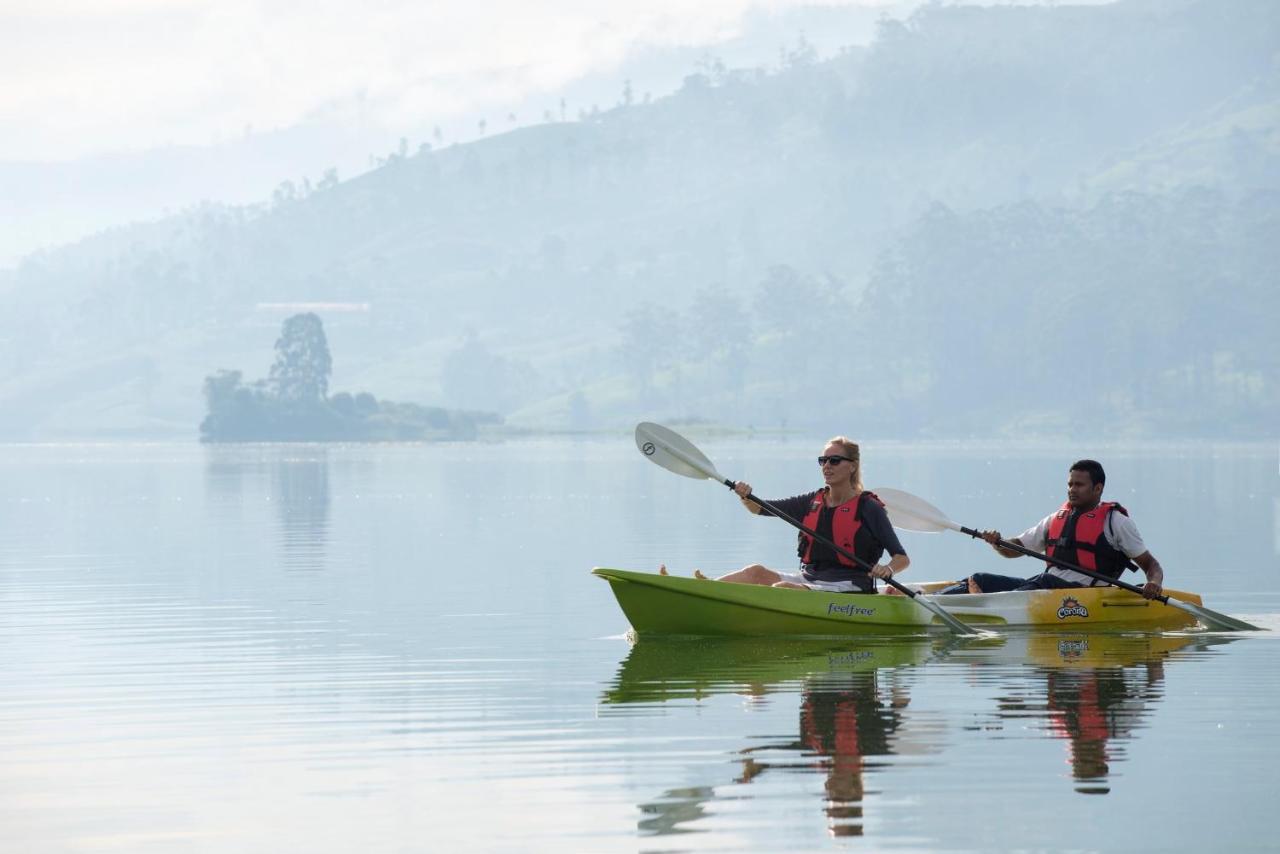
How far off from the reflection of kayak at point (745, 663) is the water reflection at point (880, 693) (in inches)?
0.7

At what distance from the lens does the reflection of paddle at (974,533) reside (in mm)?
21219

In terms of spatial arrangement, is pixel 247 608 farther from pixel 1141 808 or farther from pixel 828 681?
pixel 1141 808

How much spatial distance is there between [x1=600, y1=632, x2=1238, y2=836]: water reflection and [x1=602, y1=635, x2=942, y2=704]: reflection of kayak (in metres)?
0.02

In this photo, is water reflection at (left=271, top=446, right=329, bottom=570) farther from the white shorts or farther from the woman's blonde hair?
the woman's blonde hair

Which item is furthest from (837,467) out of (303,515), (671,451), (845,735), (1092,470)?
(303,515)

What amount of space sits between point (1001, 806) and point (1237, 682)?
6633 mm

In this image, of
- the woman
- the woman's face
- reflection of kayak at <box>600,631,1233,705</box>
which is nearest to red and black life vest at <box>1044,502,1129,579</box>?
reflection of kayak at <box>600,631,1233,705</box>

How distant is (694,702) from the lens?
53.3ft

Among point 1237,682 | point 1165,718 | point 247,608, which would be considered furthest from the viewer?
point 247,608

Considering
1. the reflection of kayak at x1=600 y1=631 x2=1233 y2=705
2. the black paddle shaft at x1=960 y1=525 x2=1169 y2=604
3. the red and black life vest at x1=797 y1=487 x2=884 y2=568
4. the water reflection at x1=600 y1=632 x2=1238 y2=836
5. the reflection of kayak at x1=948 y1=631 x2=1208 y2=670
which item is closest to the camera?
the water reflection at x1=600 y1=632 x2=1238 y2=836

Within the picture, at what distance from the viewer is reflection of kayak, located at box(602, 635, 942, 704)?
1711 cm

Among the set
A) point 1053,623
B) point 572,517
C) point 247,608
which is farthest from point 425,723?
point 572,517

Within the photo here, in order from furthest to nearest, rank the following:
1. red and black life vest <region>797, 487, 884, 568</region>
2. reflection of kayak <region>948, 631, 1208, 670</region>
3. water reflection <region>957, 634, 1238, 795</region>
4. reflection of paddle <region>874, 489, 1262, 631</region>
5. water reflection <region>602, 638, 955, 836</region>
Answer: reflection of paddle <region>874, 489, 1262, 631</region> < red and black life vest <region>797, 487, 884, 568</region> < reflection of kayak <region>948, 631, 1208, 670</region> < water reflection <region>957, 634, 1238, 795</region> < water reflection <region>602, 638, 955, 836</region>

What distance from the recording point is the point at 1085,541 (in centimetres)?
2122
